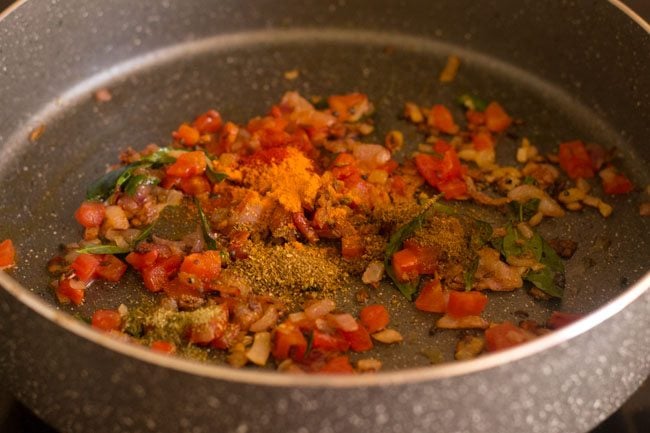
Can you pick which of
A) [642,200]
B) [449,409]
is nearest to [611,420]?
[449,409]

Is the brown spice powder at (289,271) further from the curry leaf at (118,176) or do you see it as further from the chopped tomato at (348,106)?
the chopped tomato at (348,106)

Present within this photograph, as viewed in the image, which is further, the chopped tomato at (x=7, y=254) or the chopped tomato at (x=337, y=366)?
the chopped tomato at (x=7, y=254)

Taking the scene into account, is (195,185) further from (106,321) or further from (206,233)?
(106,321)

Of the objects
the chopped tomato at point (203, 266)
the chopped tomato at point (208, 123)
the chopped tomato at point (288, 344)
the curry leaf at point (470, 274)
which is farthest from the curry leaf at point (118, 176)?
the curry leaf at point (470, 274)

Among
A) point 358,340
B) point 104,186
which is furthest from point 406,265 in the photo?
point 104,186

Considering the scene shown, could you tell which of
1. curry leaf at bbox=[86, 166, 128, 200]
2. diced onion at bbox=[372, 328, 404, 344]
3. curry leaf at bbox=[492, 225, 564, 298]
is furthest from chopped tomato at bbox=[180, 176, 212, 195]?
curry leaf at bbox=[492, 225, 564, 298]

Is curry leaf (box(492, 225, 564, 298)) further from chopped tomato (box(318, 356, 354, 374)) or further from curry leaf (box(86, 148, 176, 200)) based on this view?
curry leaf (box(86, 148, 176, 200))
